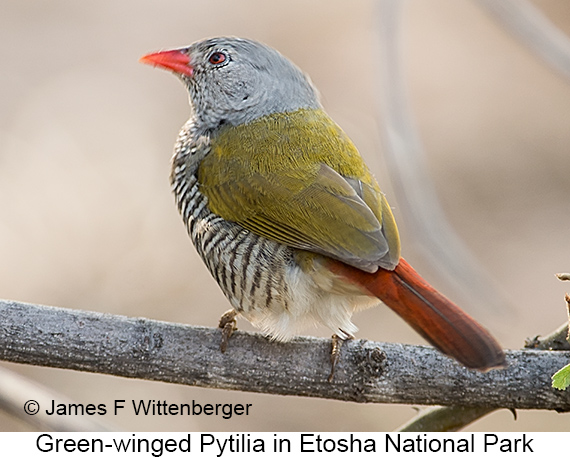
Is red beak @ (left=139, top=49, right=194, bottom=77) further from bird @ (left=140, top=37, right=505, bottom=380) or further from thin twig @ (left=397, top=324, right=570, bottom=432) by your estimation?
thin twig @ (left=397, top=324, right=570, bottom=432)

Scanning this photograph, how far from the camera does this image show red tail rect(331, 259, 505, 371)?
2.50 meters

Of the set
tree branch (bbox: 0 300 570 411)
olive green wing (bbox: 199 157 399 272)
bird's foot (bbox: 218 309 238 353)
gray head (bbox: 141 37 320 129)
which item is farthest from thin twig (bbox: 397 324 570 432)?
gray head (bbox: 141 37 320 129)

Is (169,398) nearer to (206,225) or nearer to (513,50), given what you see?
(206,225)

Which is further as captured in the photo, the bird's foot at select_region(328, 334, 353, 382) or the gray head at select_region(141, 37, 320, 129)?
the gray head at select_region(141, 37, 320, 129)

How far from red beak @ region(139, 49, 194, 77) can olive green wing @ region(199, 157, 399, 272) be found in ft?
2.08

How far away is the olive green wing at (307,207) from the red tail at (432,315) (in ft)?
0.19

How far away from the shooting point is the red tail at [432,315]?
8.20 ft

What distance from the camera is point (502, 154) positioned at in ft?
22.4

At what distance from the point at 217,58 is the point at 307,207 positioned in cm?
104

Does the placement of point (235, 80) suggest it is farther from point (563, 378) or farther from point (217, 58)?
point (563, 378)

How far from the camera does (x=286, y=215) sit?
312 centimetres

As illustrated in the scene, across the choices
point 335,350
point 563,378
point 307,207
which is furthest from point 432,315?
point 307,207

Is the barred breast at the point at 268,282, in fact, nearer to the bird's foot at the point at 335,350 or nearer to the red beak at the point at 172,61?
the bird's foot at the point at 335,350

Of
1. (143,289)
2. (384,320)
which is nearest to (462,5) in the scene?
(384,320)
